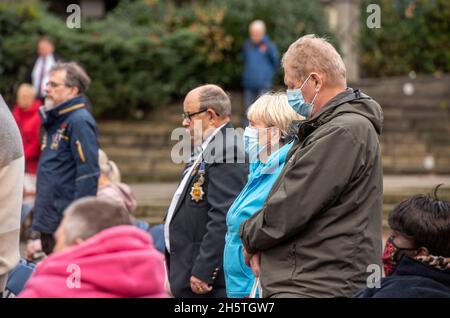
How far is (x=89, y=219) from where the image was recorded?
3.50 metres

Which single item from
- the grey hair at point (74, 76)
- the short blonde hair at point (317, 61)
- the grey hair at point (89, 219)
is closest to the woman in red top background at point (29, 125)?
the grey hair at point (74, 76)

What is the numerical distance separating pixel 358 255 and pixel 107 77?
1028 centimetres

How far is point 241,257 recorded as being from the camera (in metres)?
4.93

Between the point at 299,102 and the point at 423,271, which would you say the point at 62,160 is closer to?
the point at 299,102

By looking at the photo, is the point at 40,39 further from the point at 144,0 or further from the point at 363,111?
the point at 363,111

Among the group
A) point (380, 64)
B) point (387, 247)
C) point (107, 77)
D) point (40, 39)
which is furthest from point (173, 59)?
point (387, 247)

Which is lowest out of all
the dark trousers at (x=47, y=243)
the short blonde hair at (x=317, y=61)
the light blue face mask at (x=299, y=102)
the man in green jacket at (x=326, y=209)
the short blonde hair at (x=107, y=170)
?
the dark trousers at (x=47, y=243)

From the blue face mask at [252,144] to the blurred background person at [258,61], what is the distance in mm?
8992

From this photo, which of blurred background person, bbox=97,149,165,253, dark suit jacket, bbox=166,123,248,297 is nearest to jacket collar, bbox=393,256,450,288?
dark suit jacket, bbox=166,123,248,297

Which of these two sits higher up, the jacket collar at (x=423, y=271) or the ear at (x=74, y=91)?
the ear at (x=74, y=91)

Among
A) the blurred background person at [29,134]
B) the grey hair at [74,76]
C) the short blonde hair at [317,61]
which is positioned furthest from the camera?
the blurred background person at [29,134]

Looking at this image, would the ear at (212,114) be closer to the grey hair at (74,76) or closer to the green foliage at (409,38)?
the grey hair at (74,76)

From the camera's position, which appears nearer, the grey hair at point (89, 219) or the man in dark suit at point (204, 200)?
the grey hair at point (89, 219)

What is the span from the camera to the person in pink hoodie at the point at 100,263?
334cm
